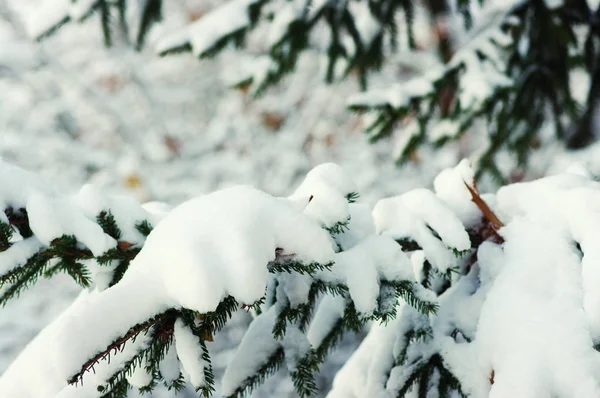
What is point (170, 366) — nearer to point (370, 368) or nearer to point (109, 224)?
point (109, 224)

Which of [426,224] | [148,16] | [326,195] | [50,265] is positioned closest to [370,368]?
[426,224]

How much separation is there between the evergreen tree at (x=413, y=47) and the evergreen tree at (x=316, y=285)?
1128 millimetres

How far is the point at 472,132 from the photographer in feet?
17.9

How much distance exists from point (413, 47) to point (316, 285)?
75.9 inches

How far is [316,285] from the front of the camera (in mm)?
837

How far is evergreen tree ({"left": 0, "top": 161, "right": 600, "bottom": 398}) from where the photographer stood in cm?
66

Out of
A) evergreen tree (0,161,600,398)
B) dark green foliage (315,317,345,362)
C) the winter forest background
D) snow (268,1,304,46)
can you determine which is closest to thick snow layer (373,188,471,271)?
evergreen tree (0,161,600,398)

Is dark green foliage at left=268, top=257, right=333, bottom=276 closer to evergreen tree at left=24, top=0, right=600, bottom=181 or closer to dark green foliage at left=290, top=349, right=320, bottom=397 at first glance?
dark green foliage at left=290, top=349, right=320, bottom=397

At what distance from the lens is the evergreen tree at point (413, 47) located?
2047mm

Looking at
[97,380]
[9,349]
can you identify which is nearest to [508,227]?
[97,380]

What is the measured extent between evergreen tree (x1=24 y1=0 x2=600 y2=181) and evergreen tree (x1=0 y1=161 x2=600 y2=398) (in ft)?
3.70

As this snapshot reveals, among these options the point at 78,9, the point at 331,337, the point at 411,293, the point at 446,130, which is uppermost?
the point at 78,9

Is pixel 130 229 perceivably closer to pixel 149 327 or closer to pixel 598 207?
pixel 149 327

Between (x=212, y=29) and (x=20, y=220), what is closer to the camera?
(x=20, y=220)
